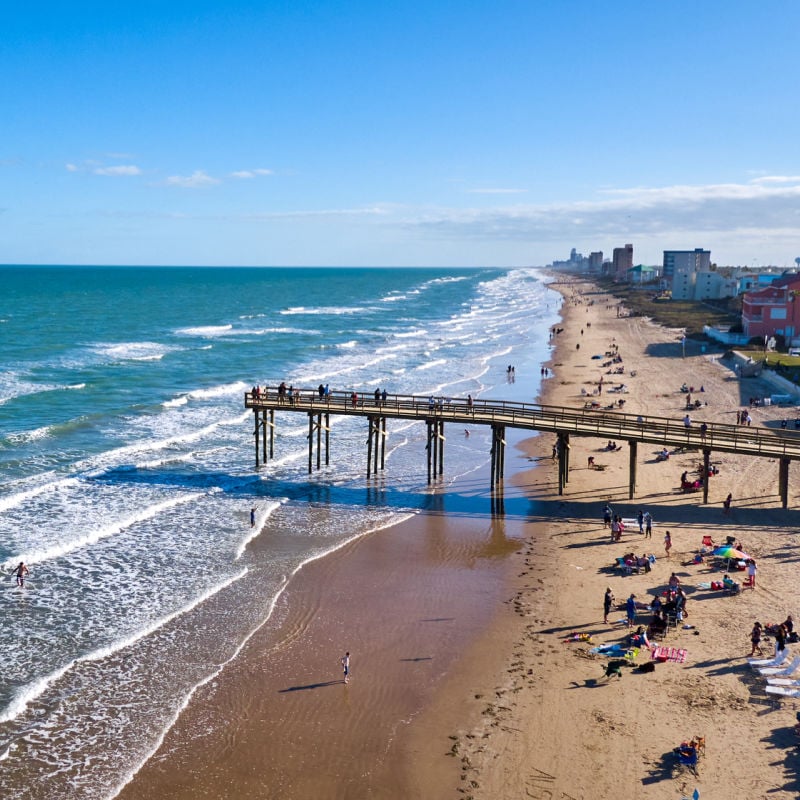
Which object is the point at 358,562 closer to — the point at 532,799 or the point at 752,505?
the point at 532,799

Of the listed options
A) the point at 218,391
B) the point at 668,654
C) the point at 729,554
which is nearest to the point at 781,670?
the point at 668,654

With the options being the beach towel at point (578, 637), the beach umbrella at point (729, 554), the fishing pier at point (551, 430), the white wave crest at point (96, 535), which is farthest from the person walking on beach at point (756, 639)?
the white wave crest at point (96, 535)

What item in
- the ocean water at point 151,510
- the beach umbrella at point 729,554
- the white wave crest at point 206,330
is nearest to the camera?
the ocean water at point 151,510

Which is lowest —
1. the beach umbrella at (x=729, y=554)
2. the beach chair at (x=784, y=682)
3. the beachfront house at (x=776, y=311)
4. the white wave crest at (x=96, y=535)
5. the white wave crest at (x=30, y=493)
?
the beach chair at (x=784, y=682)

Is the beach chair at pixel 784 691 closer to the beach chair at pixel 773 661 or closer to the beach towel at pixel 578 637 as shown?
the beach chair at pixel 773 661

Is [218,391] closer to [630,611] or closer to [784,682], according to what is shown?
[630,611]

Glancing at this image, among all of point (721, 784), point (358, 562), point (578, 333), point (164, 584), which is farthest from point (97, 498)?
point (578, 333)
